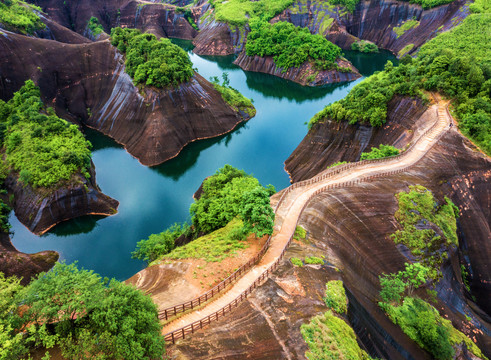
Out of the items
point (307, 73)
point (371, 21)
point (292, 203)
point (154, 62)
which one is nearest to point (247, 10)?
point (371, 21)

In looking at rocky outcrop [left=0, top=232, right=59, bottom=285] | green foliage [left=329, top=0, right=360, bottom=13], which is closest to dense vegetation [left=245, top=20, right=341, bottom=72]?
green foliage [left=329, top=0, right=360, bottom=13]

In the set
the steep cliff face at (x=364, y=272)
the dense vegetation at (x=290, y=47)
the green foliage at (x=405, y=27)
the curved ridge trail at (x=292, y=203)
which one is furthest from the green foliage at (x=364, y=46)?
the steep cliff face at (x=364, y=272)

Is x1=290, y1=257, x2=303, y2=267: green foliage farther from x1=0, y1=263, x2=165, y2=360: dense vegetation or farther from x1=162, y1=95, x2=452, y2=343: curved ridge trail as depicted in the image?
x1=0, y1=263, x2=165, y2=360: dense vegetation

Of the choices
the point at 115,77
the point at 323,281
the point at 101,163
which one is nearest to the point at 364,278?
the point at 323,281

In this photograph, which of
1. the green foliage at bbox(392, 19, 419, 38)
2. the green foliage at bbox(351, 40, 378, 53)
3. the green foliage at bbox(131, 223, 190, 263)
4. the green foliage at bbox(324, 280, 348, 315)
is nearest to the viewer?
the green foliage at bbox(324, 280, 348, 315)

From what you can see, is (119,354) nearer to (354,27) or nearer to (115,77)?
(115,77)

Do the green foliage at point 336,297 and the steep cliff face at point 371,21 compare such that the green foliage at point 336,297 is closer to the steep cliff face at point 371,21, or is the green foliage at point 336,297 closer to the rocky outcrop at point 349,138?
the rocky outcrop at point 349,138
